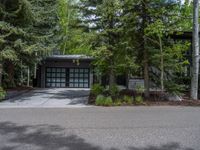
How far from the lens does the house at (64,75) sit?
26.0m

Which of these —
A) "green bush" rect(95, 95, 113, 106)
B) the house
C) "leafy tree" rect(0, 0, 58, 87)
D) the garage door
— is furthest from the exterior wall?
"green bush" rect(95, 95, 113, 106)

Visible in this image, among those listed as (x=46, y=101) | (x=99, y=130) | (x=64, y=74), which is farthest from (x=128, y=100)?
(x=64, y=74)

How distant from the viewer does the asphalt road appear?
6.61 meters

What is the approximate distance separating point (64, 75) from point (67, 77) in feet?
1.08

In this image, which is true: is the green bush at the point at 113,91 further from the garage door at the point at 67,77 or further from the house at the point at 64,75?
the garage door at the point at 67,77

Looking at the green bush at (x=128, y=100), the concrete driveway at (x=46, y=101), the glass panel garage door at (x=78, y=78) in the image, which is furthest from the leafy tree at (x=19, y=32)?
the glass panel garage door at (x=78, y=78)

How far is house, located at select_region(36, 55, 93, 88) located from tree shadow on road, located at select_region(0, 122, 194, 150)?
1747 cm

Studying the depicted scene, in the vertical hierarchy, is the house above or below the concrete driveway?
above

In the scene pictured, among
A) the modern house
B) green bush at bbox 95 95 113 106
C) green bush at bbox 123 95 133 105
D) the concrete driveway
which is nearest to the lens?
green bush at bbox 95 95 113 106

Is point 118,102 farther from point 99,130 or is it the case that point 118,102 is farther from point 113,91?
point 99,130

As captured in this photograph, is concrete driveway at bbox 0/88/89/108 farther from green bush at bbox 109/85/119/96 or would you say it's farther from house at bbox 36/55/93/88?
house at bbox 36/55/93/88

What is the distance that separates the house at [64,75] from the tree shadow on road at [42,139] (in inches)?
688

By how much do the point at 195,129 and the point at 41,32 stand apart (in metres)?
15.1

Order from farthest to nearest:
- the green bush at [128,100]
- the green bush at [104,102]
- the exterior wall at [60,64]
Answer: the exterior wall at [60,64] → the green bush at [128,100] → the green bush at [104,102]
